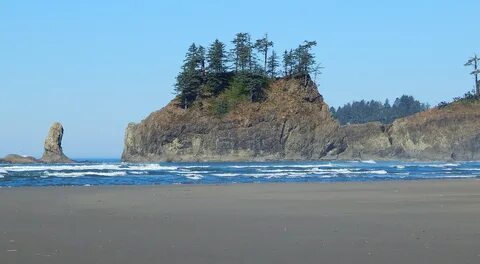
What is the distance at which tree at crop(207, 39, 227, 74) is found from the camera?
326 ft

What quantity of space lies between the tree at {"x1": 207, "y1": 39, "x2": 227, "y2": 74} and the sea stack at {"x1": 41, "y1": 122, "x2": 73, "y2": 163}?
79.7 ft

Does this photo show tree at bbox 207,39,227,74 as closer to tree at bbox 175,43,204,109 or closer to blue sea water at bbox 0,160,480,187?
tree at bbox 175,43,204,109

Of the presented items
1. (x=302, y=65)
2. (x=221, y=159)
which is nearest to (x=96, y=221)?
(x=221, y=159)

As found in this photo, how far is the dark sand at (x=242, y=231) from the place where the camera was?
8516mm

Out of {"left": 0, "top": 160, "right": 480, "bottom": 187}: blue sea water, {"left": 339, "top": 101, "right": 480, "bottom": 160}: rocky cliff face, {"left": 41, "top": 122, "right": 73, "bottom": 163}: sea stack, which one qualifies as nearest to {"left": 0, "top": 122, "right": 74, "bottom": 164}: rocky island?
{"left": 41, "top": 122, "right": 73, "bottom": 163}: sea stack

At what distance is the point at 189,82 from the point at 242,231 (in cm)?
8416

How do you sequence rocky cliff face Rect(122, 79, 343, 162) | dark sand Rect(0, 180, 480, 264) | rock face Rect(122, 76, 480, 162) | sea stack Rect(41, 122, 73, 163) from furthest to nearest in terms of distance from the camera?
sea stack Rect(41, 122, 73, 163)
rock face Rect(122, 76, 480, 162)
rocky cliff face Rect(122, 79, 343, 162)
dark sand Rect(0, 180, 480, 264)

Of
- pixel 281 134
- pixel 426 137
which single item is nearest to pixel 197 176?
pixel 281 134

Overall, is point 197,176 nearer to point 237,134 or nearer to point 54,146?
point 237,134

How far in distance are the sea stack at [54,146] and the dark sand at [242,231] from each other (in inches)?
2896

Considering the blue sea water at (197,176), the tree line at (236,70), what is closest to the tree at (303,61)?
the tree line at (236,70)

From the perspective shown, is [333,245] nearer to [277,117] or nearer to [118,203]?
[118,203]

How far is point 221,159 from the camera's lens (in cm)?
8756

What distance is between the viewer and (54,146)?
89750mm
